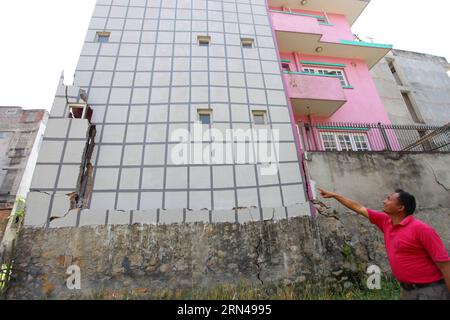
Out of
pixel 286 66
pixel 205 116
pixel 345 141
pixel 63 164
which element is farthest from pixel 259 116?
pixel 63 164

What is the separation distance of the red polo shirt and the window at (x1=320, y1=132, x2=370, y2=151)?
7.73 metres

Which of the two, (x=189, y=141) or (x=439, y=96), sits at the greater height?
(x=439, y=96)

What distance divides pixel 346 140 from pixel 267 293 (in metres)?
7.54

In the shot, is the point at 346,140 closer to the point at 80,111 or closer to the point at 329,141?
the point at 329,141

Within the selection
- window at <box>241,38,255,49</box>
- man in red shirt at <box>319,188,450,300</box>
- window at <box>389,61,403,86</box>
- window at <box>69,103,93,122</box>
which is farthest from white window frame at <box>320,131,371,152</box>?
window at <box>69,103,93,122</box>

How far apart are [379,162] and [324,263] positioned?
12.3ft

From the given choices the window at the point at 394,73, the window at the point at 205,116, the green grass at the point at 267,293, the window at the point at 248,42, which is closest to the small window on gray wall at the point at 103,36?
the window at the point at 205,116

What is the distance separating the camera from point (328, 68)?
12.6 metres

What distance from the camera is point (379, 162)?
7.63 m

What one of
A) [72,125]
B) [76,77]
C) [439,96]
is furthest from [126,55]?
[439,96]

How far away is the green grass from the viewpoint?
536 centimetres

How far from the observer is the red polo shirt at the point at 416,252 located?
251 centimetres

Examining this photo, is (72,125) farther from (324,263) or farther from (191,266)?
(324,263)
